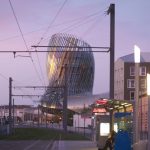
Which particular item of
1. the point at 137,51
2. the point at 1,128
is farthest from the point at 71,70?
the point at 137,51

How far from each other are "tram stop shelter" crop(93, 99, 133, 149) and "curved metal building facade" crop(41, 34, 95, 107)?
310ft

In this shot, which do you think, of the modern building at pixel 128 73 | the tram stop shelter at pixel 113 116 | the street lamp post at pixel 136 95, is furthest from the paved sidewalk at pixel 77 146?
the modern building at pixel 128 73

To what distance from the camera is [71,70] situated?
159625mm

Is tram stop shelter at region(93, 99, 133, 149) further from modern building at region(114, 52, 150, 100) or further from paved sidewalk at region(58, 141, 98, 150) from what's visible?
modern building at region(114, 52, 150, 100)

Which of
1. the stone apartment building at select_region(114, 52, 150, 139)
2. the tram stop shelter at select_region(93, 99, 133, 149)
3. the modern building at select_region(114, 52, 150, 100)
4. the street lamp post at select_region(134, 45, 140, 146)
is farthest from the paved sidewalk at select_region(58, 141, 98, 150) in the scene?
the modern building at select_region(114, 52, 150, 100)

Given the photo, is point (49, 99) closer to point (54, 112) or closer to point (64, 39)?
point (64, 39)

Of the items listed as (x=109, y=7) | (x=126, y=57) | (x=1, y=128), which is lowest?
(x=1, y=128)

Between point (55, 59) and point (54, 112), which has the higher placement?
point (55, 59)

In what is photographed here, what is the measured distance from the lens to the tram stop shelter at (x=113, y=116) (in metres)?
27.7

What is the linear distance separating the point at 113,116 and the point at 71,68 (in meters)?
123

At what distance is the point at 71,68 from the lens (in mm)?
154750

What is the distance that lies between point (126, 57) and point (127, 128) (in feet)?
373

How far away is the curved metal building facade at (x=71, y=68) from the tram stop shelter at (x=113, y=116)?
9453cm

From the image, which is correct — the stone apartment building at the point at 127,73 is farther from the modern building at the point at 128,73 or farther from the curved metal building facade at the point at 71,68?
the curved metal building facade at the point at 71,68
